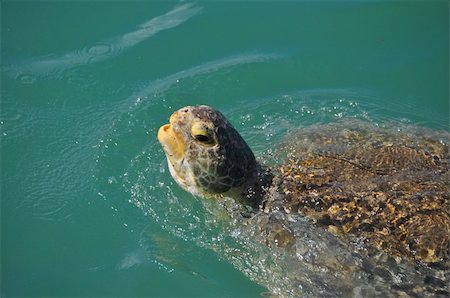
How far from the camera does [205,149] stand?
172 inches

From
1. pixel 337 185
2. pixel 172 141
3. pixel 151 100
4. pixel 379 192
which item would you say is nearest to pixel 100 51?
pixel 151 100

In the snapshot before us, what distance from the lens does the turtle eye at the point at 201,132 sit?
14.1ft

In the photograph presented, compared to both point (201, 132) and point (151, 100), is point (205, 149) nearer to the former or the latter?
point (201, 132)

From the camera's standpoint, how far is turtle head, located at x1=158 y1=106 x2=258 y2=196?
4.36m

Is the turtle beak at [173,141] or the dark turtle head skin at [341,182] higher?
the turtle beak at [173,141]

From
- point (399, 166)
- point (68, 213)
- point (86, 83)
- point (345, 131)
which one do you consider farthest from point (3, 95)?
point (399, 166)

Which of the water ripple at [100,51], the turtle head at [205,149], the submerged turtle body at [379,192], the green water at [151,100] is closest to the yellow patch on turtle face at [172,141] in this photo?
the turtle head at [205,149]

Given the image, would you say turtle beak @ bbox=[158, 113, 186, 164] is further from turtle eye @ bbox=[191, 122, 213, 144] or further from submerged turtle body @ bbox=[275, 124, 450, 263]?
submerged turtle body @ bbox=[275, 124, 450, 263]

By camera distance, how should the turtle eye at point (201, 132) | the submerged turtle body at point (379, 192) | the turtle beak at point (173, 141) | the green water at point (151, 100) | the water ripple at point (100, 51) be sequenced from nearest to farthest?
1. the submerged turtle body at point (379, 192)
2. the turtle eye at point (201, 132)
3. the turtle beak at point (173, 141)
4. the green water at point (151, 100)
5. the water ripple at point (100, 51)

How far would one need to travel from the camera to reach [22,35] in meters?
7.34

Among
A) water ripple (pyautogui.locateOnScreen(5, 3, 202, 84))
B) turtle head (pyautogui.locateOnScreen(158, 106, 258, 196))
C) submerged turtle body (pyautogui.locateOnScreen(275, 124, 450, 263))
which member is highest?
water ripple (pyautogui.locateOnScreen(5, 3, 202, 84))

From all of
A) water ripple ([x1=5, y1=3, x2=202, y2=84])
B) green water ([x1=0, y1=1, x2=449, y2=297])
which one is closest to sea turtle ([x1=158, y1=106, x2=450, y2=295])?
green water ([x1=0, y1=1, x2=449, y2=297])

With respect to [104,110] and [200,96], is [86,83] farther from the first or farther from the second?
[200,96]

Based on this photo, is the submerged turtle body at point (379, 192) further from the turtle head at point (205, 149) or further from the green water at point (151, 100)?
the green water at point (151, 100)
